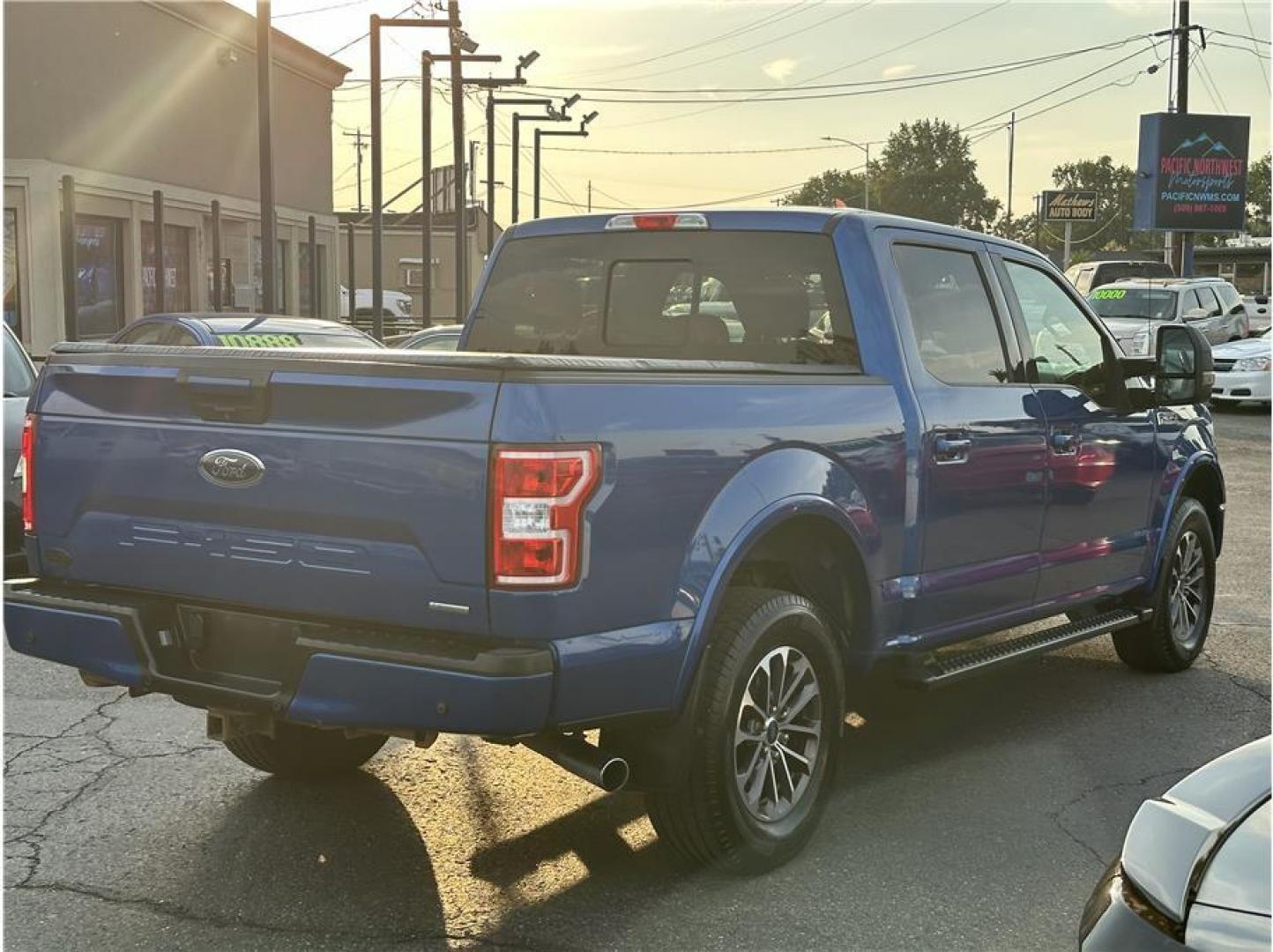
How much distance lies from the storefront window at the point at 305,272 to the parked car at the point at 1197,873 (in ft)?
128

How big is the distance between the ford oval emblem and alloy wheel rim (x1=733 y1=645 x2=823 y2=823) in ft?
4.94

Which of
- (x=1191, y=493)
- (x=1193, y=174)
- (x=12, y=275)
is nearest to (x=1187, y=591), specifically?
(x=1191, y=493)

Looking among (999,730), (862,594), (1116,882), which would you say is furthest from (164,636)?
(999,730)

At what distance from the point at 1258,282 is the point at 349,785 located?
7973 centimetres

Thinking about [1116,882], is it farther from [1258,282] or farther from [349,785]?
[1258,282]

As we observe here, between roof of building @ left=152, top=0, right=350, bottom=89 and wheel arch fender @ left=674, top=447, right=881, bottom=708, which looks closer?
wheel arch fender @ left=674, top=447, right=881, bottom=708

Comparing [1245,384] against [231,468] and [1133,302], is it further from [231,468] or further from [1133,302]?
[231,468]

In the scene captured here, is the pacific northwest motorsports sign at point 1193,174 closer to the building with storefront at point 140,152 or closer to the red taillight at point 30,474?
the building with storefront at point 140,152

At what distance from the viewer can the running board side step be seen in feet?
16.9

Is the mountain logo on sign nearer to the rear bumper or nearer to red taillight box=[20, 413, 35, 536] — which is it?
red taillight box=[20, 413, 35, 536]

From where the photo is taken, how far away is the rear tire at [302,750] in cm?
518

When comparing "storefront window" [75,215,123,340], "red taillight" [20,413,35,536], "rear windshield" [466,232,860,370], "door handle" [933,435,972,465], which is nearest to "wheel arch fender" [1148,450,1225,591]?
"door handle" [933,435,972,465]

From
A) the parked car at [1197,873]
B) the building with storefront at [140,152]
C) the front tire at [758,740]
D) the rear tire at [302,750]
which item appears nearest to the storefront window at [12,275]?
the building with storefront at [140,152]

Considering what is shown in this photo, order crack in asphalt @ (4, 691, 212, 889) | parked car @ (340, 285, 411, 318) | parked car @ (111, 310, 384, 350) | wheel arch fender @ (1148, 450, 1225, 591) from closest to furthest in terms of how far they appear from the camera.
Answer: crack in asphalt @ (4, 691, 212, 889)
wheel arch fender @ (1148, 450, 1225, 591)
parked car @ (111, 310, 384, 350)
parked car @ (340, 285, 411, 318)
